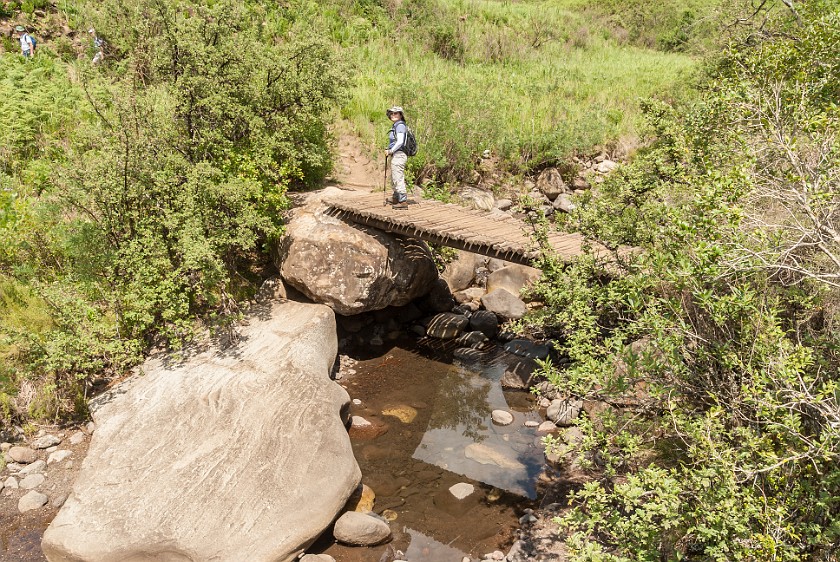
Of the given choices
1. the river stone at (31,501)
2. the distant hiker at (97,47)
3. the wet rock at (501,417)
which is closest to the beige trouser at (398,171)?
the wet rock at (501,417)

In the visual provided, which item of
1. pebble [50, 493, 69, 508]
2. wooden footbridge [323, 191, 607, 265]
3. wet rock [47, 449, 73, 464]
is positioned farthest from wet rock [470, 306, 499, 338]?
pebble [50, 493, 69, 508]

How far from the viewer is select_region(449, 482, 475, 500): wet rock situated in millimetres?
8258

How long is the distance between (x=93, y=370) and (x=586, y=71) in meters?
19.2

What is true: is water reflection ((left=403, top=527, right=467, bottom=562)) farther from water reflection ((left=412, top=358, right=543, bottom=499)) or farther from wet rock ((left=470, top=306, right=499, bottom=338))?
wet rock ((left=470, top=306, right=499, bottom=338))

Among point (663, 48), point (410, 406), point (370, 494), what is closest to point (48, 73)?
point (410, 406)

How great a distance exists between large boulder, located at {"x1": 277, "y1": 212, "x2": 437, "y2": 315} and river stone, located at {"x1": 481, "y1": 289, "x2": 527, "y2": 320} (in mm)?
2327

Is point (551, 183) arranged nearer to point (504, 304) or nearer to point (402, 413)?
point (504, 304)

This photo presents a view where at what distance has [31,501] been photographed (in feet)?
25.1

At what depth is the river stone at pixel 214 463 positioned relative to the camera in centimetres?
664

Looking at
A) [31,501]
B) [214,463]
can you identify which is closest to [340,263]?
[214,463]

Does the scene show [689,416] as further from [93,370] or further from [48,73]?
[48,73]

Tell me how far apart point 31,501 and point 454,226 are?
277 inches

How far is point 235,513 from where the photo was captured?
22.6 ft

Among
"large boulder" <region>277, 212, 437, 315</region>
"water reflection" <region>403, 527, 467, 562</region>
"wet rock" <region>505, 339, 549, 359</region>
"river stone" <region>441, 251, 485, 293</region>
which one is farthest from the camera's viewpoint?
"river stone" <region>441, 251, 485, 293</region>
